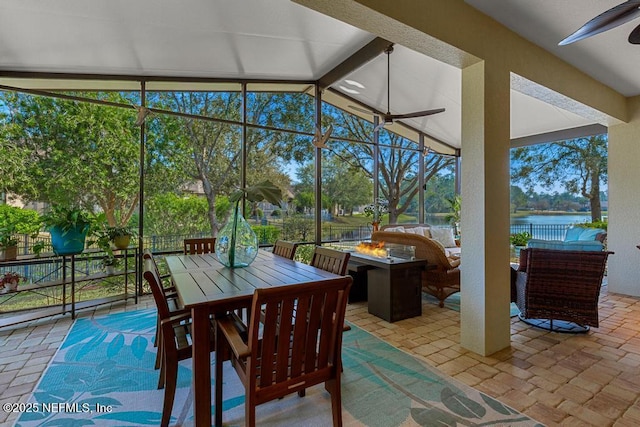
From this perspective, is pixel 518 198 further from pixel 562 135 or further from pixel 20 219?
pixel 20 219

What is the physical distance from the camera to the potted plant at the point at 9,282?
122 inches

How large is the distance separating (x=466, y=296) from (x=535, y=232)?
6.75 m

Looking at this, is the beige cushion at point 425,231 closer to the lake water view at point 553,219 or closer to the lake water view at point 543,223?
the lake water view at point 543,223

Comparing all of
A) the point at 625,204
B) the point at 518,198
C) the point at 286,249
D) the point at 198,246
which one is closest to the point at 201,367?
the point at 286,249

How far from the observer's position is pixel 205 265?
2.63m

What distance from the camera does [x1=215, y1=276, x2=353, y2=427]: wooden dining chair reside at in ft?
4.67

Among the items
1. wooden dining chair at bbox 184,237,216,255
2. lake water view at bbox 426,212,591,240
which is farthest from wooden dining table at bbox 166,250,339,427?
lake water view at bbox 426,212,591,240

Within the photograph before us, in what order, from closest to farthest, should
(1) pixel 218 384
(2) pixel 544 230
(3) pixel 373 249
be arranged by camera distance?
(1) pixel 218 384
(3) pixel 373 249
(2) pixel 544 230

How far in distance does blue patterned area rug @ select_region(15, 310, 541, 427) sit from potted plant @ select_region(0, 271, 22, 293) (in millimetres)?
1058

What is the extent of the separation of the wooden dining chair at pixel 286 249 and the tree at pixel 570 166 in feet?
23.5

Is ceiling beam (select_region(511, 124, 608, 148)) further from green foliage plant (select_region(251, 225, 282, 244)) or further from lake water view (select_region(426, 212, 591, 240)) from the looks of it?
green foliage plant (select_region(251, 225, 282, 244))

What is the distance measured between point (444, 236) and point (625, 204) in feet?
8.77

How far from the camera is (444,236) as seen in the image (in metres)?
6.14

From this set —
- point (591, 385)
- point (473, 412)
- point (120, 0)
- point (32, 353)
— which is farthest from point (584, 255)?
point (32, 353)
